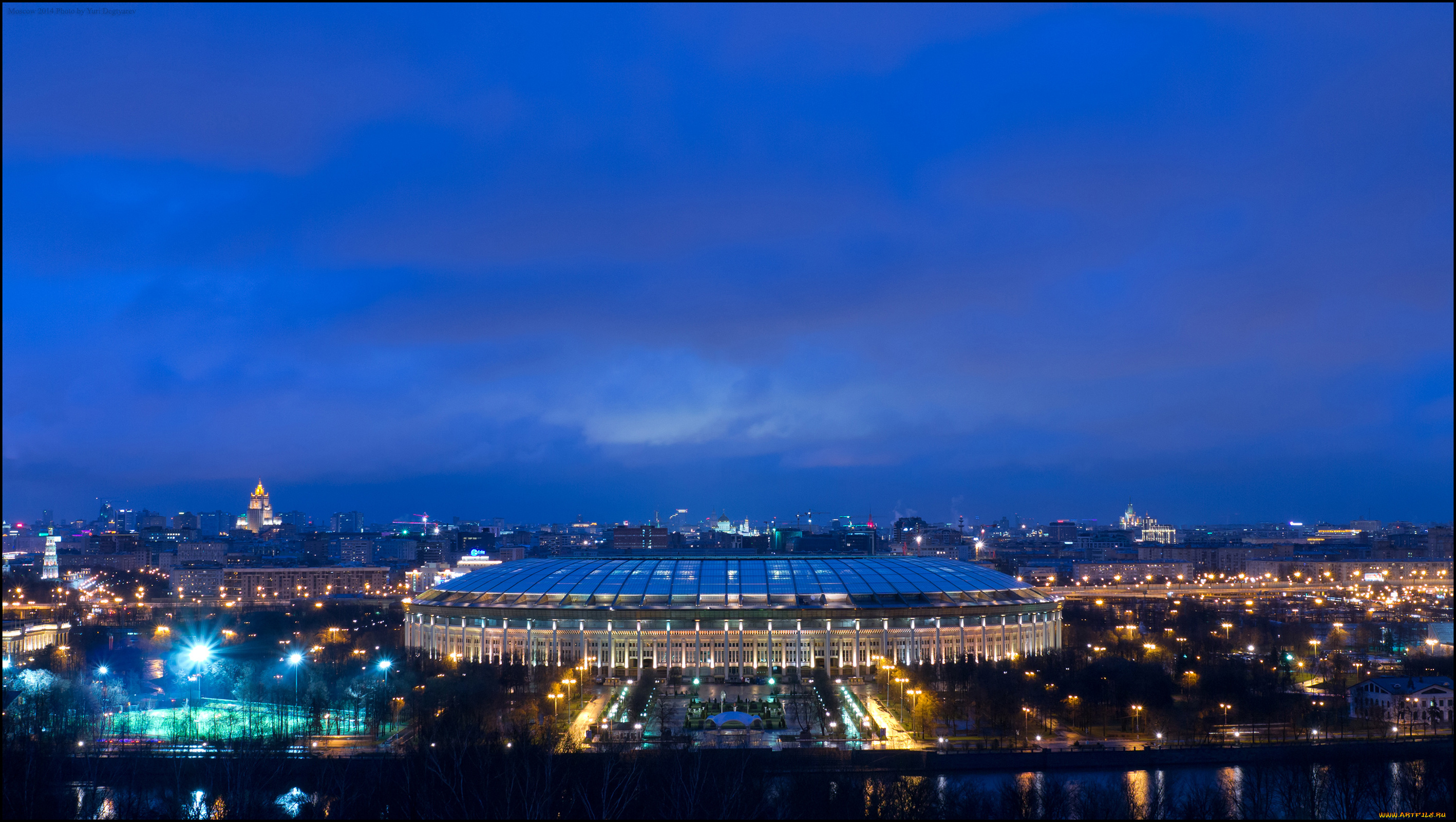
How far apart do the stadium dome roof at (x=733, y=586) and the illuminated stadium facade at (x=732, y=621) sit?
0.32 ft

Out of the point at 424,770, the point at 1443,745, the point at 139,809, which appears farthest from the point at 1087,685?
the point at 139,809

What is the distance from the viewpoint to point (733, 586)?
190ft

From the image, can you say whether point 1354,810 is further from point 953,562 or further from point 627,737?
point 953,562

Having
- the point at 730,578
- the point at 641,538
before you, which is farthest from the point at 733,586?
the point at 641,538

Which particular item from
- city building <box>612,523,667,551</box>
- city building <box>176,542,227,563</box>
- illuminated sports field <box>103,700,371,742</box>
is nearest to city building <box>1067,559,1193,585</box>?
city building <box>612,523,667,551</box>

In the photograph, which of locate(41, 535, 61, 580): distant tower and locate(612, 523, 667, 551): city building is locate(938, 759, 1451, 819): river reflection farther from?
locate(612, 523, 667, 551): city building

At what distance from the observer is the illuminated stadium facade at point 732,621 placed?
179ft

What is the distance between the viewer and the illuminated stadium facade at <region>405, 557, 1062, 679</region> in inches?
2149

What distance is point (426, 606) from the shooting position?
60.5 m

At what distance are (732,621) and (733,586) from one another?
3.26m

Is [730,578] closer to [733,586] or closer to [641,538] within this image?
[733,586]

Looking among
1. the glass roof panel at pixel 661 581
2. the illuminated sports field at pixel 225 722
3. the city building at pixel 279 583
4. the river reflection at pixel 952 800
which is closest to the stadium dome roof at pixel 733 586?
the glass roof panel at pixel 661 581

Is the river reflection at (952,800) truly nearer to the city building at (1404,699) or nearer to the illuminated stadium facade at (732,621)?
the city building at (1404,699)

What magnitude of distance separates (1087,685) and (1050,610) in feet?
61.1
